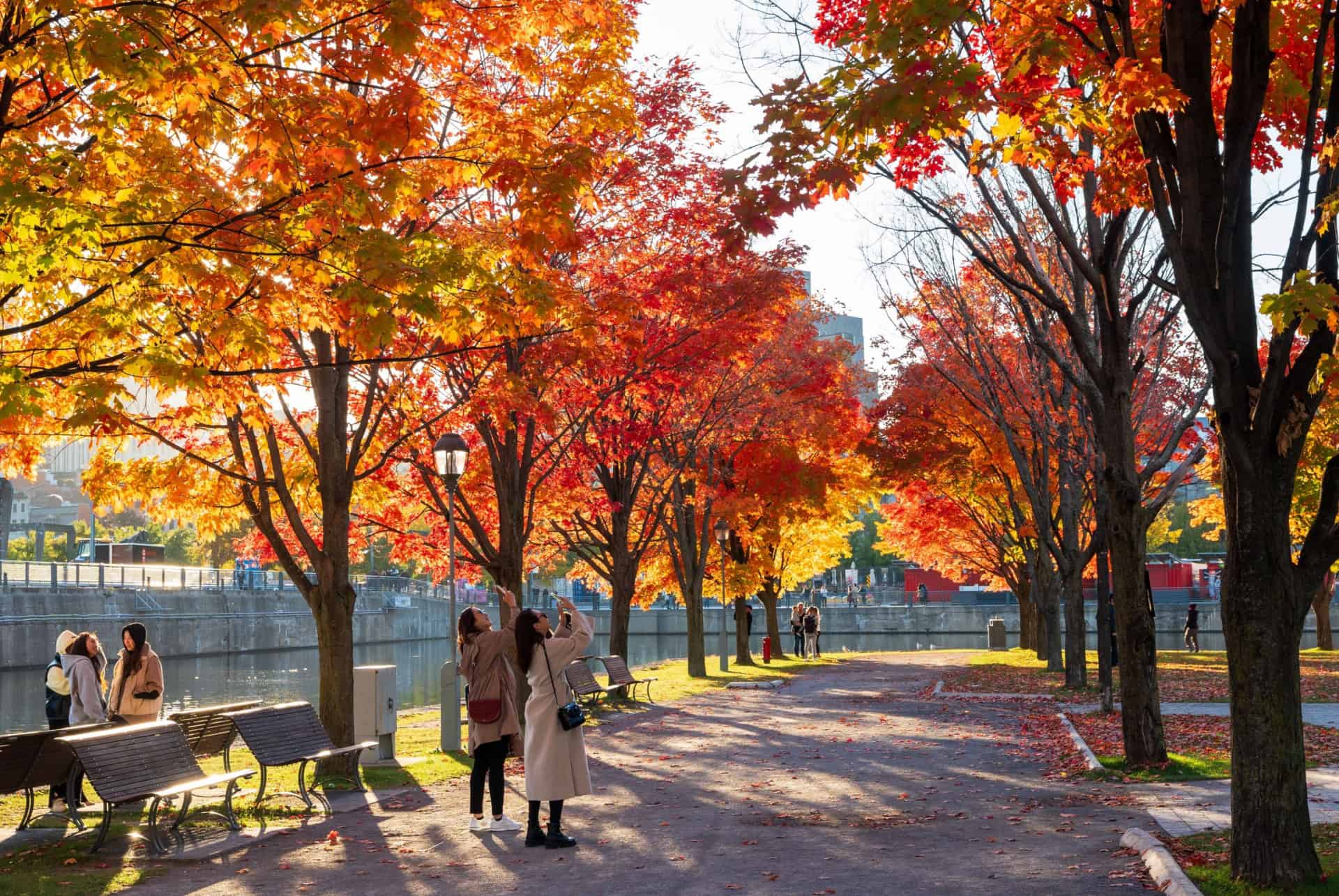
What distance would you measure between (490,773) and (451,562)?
6.17 metres

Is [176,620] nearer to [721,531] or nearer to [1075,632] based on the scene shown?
[721,531]

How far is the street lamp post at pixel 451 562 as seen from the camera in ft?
52.7

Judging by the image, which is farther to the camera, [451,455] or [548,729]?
[451,455]

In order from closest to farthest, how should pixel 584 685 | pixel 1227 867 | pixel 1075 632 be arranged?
pixel 1227 867 < pixel 584 685 < pixel 1075 632

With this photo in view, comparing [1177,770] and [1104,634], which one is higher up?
[1104,634]

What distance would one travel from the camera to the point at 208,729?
12.4 metres

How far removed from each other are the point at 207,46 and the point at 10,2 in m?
1.20

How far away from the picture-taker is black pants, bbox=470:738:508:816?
1052cm

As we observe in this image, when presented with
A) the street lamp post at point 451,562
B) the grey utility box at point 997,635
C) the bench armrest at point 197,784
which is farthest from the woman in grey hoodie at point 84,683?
the grey utility box at point 997,635

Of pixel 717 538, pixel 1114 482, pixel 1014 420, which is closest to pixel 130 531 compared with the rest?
pixel 717 538

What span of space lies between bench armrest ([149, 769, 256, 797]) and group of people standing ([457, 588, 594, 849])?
195 centimetres

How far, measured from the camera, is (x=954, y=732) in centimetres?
1792

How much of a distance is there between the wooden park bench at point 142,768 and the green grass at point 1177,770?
8168 mm

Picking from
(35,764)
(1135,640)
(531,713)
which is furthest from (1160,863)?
(35,764)
